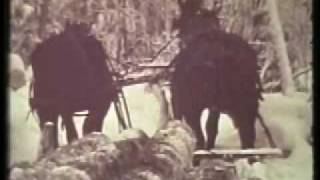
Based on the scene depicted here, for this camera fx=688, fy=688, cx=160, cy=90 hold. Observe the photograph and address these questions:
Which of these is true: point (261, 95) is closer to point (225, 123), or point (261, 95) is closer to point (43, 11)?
point (225, 123)

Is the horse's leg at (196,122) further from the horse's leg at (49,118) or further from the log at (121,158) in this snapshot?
the horse's leg at (49,118)

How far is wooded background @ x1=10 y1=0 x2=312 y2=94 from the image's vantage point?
1034 mm

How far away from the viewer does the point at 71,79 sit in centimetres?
103

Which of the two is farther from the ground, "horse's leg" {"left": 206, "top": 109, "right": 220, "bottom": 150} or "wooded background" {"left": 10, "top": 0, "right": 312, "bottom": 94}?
"wooded background" {"left": 10, "top": 0, "right": 312, "bottom": 94}

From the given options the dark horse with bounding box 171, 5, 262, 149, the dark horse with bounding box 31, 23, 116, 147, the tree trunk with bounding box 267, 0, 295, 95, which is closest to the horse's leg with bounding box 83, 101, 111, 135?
the dark horse with bounding box 31, 23, 116, 147

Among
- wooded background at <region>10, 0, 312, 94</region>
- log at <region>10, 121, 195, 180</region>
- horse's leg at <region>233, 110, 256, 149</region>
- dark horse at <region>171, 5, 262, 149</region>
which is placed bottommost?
log at <region>10, 121, 195, 180</region>

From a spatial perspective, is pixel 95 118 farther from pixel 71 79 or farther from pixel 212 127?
pixel 212 127

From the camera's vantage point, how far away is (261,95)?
105 centimetres

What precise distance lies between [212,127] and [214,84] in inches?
2.6

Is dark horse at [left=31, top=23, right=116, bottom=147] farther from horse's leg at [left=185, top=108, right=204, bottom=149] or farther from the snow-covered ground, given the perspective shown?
horse's leg at [left=185, top=108, right=204, bottom=149]

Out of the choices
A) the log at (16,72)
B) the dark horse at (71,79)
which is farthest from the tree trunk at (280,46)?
the log at (16,72)

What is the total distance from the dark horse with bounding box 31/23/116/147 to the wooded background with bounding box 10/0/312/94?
0.05ft

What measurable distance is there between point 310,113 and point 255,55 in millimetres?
121

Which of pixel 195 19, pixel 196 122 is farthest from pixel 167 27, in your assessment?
pixel 196 122
